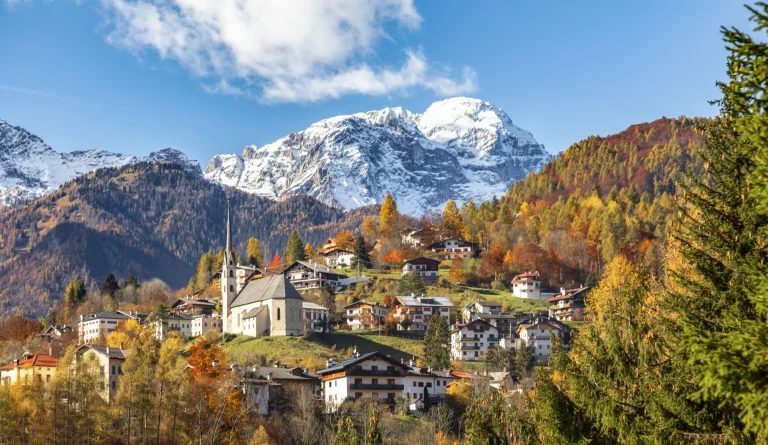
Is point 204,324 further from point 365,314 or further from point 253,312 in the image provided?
point 365,314

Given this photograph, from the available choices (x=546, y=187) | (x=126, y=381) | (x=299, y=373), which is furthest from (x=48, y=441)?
(x=546, y=187)

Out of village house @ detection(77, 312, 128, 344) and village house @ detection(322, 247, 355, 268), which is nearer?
village house @ detection(77, 312, 128, 344)

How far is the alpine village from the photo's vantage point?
17.6 meters

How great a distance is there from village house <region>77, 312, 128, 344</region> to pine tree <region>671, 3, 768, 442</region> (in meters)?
110

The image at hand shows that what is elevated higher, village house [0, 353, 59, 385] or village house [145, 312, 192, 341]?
village house [145, 312, 192, 341]

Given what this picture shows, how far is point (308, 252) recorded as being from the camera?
16650cm

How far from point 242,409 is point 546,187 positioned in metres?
135

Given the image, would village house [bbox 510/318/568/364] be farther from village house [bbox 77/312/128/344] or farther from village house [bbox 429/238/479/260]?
village house [bbox 77/312/128/344]

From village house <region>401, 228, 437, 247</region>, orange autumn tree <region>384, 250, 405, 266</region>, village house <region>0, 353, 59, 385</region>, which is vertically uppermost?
village house <region>401, 228, 437, 247</region>

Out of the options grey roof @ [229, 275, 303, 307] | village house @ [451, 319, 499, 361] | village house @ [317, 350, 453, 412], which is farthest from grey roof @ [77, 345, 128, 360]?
village house @ [451, 319, 499, 361]

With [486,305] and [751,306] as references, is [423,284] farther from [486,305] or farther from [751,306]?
[751,306]

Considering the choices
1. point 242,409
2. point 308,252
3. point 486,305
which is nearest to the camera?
point 242,409

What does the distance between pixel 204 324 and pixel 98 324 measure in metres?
14.6

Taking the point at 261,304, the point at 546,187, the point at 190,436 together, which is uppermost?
the point at 546,187
